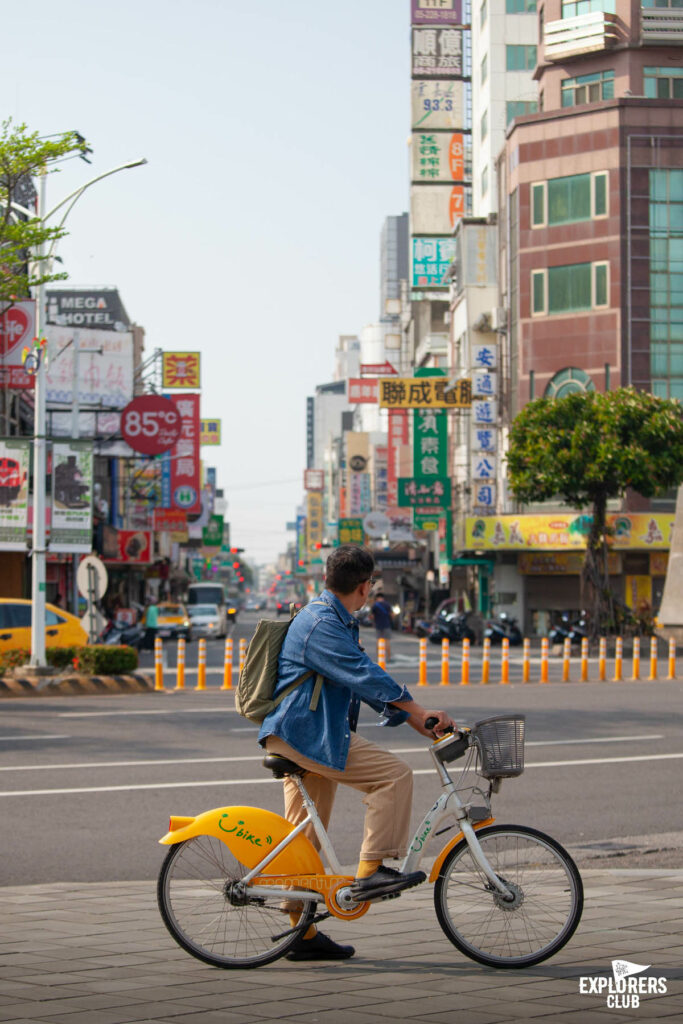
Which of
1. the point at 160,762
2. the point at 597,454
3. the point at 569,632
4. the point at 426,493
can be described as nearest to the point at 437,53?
the point at 426,493

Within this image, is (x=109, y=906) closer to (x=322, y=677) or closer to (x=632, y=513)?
(x=322, y=677)

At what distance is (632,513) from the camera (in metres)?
49.2

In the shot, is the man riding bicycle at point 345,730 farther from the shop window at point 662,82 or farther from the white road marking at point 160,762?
the shop window at point 662,82

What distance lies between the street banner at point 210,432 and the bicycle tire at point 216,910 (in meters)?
79.5

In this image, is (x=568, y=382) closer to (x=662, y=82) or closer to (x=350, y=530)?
(x=662, y=82)

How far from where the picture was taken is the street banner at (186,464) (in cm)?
5881

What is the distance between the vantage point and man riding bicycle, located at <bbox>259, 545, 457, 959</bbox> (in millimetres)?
5656

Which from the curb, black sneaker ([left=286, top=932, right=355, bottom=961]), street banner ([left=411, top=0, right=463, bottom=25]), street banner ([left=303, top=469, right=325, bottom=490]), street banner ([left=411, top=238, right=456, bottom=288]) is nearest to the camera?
black sneaker ([left=286, top=932, right=355, bottom=961])

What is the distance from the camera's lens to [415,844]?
225 inches

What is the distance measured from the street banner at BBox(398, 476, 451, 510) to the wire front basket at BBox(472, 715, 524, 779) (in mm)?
51284

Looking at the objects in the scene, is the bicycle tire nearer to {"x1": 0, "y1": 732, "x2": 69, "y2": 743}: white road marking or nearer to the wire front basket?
the wire front basket

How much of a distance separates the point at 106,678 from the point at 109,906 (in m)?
16.7

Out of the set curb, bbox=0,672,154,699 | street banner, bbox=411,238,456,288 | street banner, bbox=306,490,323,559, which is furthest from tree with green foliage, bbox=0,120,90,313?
street banner, bbox=306,490,323,559

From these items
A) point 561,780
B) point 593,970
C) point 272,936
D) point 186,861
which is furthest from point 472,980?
point 561,780
